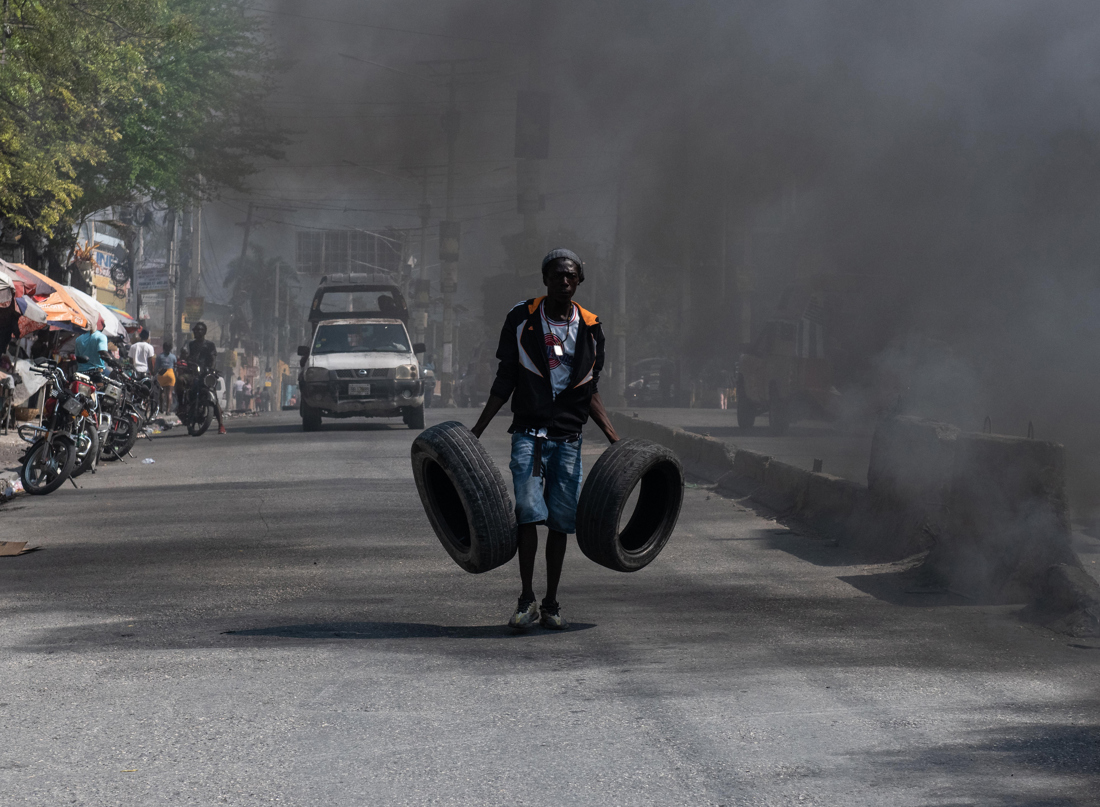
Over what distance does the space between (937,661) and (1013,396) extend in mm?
10743

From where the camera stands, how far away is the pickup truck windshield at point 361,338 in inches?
810

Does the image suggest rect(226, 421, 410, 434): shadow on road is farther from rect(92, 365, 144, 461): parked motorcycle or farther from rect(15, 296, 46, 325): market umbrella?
rect(15, 296, 46, 325): market umbrella

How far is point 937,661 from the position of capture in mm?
4984

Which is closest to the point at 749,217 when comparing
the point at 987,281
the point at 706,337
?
the point at 987,281

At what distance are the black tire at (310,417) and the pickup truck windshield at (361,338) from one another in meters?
0.96

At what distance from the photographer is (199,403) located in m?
19.7

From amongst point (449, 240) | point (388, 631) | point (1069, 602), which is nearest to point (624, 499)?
point (388, 631)

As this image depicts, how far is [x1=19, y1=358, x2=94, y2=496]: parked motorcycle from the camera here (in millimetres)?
11578

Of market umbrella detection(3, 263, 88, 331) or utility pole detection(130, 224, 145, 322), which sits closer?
market umbrella detection(3, 263, 88, 331)

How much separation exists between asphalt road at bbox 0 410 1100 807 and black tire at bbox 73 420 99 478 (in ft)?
15.3

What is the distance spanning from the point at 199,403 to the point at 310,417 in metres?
1.62

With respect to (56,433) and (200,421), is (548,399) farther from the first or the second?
(200,421)

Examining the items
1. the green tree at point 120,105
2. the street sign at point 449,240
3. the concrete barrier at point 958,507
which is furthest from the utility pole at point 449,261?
the concrete barrier at point 958,507

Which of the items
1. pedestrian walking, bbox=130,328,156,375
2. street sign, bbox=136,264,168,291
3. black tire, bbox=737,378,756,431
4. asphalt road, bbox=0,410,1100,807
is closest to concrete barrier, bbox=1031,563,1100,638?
asphalt road, bbox=0,410,1100,807
